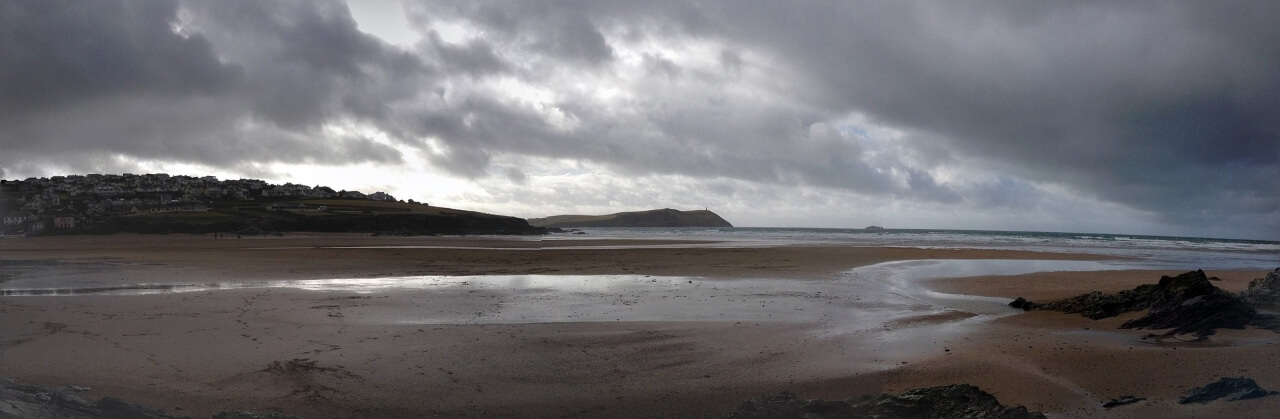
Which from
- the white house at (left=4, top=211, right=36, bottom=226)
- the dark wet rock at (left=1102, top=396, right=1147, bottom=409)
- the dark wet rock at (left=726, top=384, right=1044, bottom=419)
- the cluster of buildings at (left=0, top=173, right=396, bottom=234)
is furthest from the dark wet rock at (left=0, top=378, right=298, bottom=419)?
the white house at (left=4, top=211, right=36, bottom=226)

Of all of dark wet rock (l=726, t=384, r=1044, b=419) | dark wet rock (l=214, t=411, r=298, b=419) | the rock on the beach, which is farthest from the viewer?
dark wet rock (l=726, t=384, r=1044, b=419)

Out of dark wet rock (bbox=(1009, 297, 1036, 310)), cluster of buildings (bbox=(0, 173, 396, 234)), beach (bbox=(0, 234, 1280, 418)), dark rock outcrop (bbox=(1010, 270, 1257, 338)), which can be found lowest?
beach (bbox=(0, 234, 1280, 418))

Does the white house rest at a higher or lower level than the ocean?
higher

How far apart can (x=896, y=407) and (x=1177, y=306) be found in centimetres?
746

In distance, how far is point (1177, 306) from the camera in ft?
31.1

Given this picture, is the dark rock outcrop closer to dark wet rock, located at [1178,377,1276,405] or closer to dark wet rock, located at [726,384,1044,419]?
dark wet rock, located at [1178,377,1276,405]

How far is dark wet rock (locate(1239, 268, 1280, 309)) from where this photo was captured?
29.8 feet

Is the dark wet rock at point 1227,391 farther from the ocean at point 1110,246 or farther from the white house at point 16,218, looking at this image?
the white house at point 16,218

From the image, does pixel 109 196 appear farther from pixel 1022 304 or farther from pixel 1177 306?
pixel 1177 306

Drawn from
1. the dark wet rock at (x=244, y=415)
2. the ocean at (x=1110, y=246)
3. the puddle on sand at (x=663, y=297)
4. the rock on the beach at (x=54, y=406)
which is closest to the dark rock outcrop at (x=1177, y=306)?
the puddle on sand at (x=663, y=297)

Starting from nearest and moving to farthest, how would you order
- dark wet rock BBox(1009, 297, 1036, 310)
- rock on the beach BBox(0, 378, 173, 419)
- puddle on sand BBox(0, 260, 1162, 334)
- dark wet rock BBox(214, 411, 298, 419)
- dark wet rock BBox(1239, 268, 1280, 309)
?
rock on the beach BBox(0, 378, 173, 419) → dark wet rock BBox(214, 411, 298, 419) → dark wet rock BBox(1239, 268, 1280, 309) → puddle on sand BBox(0, 260, 1162, 334) → dark wet rock BBox(1009, 297, 1036, 310)

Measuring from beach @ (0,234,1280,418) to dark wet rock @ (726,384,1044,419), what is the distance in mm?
666

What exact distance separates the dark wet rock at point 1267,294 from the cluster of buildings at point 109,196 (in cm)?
7758

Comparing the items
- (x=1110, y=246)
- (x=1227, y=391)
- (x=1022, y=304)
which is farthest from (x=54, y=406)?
(x=1110, y=246)
